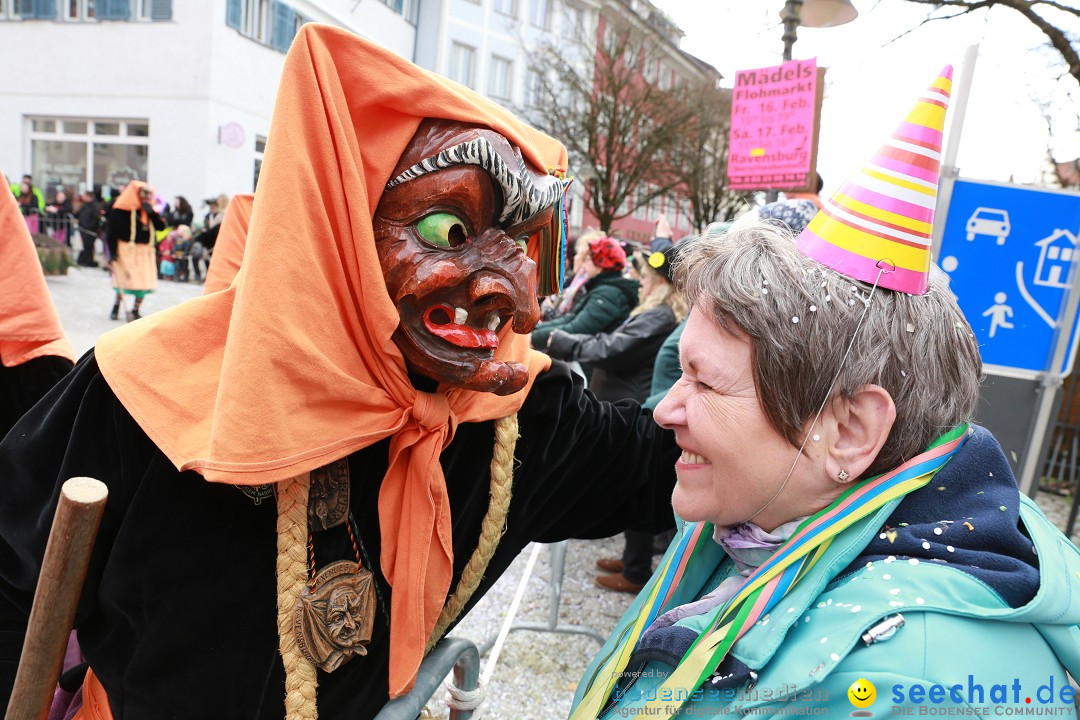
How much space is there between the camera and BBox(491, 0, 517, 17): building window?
80.4 ft

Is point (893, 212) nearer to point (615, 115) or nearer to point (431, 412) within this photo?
point (431, 412)

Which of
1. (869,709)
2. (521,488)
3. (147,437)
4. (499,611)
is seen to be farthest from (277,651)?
(499,611)

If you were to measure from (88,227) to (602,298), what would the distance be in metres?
13.4

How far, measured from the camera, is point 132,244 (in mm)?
8312

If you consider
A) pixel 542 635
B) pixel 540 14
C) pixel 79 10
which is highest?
pixel 540 14

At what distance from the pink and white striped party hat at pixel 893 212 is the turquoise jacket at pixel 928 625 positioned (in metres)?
0.31

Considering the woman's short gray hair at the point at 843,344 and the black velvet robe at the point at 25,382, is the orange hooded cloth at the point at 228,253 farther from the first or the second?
the woman's short gray hair at the point at 843,344

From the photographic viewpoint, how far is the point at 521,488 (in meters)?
1.39

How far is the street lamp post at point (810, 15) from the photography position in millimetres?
5559

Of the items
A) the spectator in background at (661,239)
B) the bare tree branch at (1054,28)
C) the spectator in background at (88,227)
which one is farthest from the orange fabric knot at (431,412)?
the spectator in background at (88,227)

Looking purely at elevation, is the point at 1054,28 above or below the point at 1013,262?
above

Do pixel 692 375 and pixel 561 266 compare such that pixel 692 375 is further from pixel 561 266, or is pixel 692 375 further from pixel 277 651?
pixel 277 651

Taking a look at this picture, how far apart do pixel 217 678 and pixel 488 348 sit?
70cm

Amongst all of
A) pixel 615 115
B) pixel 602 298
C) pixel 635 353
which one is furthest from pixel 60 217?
pixel 635 353
